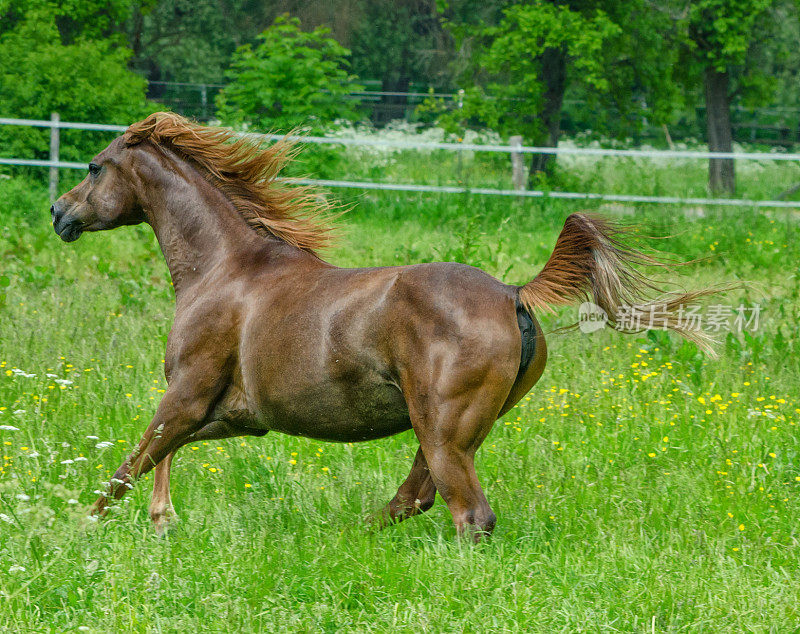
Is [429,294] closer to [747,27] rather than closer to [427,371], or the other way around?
[427,371]

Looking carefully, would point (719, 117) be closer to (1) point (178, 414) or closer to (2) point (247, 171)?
(2) point (247, 171)

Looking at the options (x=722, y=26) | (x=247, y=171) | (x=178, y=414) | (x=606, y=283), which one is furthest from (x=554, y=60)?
(x=178, y=414)

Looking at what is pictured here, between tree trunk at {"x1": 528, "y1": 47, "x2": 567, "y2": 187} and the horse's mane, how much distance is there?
12150 mm

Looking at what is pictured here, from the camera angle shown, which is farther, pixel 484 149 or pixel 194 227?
pixel 484 149

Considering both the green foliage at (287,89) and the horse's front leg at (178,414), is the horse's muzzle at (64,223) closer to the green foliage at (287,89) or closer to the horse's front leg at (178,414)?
the horse's front leg at (178,414)

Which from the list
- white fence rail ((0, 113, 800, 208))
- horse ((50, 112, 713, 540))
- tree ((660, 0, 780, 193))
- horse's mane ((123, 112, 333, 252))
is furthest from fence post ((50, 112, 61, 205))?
tree ((660, 0, 780, 193))

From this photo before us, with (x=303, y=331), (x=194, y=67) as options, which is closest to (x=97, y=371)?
(x=303, y=331)

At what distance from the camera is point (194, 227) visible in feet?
16.3

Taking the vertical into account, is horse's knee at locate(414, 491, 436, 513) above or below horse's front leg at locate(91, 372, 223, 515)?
below

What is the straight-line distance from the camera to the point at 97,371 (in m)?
6.59

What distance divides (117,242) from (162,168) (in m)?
6.54

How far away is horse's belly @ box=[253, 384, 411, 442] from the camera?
411 centimetres

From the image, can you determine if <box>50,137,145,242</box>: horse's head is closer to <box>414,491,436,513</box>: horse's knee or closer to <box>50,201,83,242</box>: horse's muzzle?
<box>50,201,83,242</box>: horse's muzzle

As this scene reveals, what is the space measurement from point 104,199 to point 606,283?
271 centimetres
